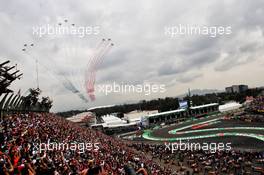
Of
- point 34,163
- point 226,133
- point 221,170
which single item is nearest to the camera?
point 34,163

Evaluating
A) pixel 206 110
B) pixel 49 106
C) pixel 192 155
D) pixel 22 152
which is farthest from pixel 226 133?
pixel 206 110

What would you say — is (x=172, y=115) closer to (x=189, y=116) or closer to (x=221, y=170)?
(x=189, y=116)

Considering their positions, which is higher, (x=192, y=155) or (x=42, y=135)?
(x=42, y=135)

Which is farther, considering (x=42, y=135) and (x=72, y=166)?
(x=42, y=135)

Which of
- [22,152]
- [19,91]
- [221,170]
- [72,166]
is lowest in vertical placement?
[221,170]

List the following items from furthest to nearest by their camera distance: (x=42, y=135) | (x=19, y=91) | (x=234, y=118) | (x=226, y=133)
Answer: (x=234, y=118)
(x=226, y=133)
(x=19, y=91)
(x=42, y=135)

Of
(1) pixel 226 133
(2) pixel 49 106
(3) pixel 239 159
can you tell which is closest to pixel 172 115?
(1) pixel 226 133
